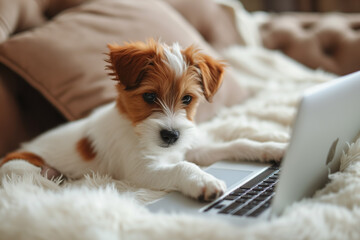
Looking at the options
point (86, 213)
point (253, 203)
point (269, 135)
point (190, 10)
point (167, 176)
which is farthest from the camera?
point (190, 10)

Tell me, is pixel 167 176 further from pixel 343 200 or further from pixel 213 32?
pixel 213 32

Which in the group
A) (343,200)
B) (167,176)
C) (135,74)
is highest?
(135,74)

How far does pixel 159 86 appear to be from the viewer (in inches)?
56.1

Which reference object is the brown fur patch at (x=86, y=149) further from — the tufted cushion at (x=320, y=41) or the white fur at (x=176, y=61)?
the tufted cushion at (x=320, y=41)

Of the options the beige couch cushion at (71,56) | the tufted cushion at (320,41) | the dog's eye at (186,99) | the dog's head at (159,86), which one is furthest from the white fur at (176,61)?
the tufted cushion at (320,41)

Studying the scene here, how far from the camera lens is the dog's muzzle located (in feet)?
4.58

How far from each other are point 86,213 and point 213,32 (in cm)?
207

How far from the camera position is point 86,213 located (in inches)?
38.9

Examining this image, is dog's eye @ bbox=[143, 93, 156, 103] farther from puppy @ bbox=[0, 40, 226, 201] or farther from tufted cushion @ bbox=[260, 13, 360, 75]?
tufted cushion @ bbox=[260, 13, 360, 75]

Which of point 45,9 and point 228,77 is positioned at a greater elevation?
point 45,9

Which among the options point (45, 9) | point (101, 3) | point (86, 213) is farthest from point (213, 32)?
point (86, 213)

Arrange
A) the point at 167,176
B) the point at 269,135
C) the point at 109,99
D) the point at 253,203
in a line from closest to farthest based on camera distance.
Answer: the point at 253,203 → the point at 167,176 → the point at 269,135 → the point at 109,99

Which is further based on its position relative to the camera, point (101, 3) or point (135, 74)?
point (101, 3)

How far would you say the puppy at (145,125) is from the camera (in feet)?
4.60
